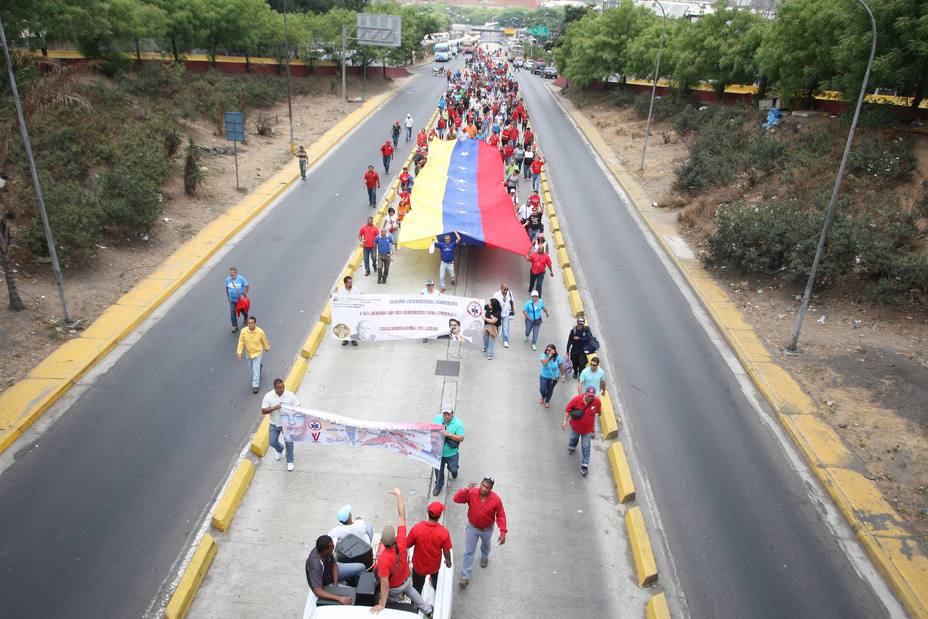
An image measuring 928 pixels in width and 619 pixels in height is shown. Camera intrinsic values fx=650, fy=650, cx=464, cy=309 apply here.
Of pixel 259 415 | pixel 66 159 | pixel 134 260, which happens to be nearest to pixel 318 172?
pixel 66 159

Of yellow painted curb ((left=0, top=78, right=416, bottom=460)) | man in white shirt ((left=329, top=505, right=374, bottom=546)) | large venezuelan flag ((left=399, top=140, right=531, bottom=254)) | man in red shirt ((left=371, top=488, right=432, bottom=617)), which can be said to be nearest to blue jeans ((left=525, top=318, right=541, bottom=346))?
large venezuelan flag ((left=399, top=140, right=531, bottom=254))

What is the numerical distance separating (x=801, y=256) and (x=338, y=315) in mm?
11813

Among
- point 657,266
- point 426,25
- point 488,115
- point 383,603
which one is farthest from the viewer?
point 426,25

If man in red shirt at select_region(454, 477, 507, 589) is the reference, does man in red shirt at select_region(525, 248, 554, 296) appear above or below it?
Result: above

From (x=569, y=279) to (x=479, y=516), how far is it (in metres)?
10.7

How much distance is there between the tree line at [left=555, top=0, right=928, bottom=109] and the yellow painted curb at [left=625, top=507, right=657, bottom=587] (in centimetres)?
1735

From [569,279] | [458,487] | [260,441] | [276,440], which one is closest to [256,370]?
[260,441]

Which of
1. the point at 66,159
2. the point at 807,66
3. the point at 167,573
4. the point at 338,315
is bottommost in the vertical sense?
the point at 167,573

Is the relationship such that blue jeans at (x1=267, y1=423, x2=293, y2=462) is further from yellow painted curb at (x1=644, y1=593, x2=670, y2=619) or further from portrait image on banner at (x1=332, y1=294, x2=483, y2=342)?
yellow painted curb at (x1=644, y1=593, x2=670, y2=619)

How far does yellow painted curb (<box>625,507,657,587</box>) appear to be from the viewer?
8234mm

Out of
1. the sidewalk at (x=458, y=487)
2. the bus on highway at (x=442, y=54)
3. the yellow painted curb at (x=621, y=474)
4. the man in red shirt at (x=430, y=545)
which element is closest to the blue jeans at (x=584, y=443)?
the sidewalk at (x=458, y=487)

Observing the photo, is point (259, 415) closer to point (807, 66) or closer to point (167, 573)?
point (167, 573)

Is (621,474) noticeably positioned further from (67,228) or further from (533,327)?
(67,228)

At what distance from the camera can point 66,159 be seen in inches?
788
